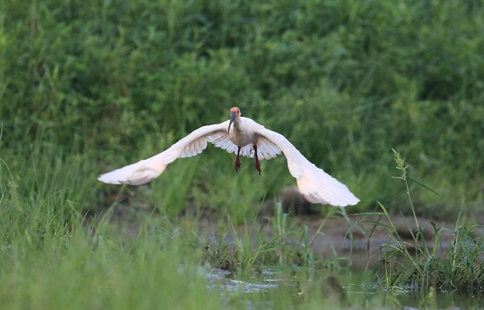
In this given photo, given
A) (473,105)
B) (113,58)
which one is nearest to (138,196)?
(113,58)

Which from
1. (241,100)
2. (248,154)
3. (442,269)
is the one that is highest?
(241,100)

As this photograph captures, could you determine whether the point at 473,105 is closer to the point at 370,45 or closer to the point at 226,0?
the point at 370,45

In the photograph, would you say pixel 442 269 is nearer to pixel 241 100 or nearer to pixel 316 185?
pixel 316 185

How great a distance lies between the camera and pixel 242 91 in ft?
33.8

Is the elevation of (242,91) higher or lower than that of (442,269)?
higher

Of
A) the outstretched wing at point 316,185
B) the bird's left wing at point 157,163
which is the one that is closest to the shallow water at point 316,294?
the outstretched wing at point 316,185

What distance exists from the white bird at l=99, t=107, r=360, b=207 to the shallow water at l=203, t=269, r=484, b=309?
1.93 feet

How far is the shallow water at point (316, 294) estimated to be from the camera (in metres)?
5.31

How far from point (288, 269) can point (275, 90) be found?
3.79 metres

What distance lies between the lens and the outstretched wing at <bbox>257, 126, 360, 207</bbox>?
5.09 m

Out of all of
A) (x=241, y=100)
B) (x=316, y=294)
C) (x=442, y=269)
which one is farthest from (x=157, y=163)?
(x=241, y=100)

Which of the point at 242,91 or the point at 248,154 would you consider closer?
the point at 248,154

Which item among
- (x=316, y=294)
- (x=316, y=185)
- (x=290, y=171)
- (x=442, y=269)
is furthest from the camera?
(x=442, y=269)

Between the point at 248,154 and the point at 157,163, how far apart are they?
158 centimetres
